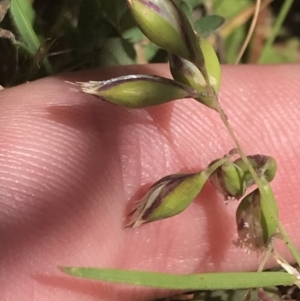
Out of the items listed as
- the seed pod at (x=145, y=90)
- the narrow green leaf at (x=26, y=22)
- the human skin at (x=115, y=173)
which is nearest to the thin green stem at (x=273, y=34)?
the human skin at (x=115, y=173)

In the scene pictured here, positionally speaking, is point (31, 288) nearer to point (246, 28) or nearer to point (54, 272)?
point (54, 272)

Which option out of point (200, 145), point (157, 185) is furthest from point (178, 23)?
point (200, 145)

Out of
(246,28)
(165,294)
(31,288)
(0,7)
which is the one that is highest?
(0,7)

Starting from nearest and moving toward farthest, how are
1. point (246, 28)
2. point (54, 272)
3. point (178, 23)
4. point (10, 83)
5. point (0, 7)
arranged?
point (178, 23) < point (54, 272) < point (0, 7) < point (10, 83) < point (246, 28)

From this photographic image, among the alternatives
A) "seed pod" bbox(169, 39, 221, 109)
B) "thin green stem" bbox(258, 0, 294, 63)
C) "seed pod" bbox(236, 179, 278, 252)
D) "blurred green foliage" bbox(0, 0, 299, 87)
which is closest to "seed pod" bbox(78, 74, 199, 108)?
"seed pod" bbox(169, 39, 221, 109)

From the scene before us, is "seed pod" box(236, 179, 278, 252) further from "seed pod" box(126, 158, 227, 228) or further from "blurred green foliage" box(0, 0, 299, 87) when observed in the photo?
"blurred green foliage" box(0, 0, 299, 87)

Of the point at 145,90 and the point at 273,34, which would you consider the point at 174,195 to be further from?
the point at 273,34

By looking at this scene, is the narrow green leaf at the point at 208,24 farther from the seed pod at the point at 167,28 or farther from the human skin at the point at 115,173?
the seed pod at the point at 167,28
